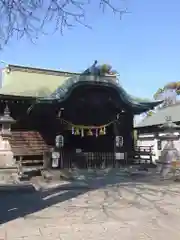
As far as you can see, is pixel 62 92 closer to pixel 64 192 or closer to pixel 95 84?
pixel 95 84

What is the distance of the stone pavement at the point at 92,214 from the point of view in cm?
495

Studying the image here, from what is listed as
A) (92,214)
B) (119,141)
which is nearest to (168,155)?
(119,141)

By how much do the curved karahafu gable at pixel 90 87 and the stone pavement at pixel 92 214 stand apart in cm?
618

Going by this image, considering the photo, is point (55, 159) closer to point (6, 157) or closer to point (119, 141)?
point (6, 157)

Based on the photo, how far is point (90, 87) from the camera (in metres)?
15.3

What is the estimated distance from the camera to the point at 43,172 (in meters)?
12.6

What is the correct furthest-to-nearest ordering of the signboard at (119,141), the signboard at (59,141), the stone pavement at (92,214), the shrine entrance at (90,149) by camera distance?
the signboard at (119,141), the signboard at (59,141), the shrine entrance at (90,149), the stone pavement at (92,214)

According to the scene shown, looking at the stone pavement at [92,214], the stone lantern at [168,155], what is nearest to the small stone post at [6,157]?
the stone pavement at [92,214]

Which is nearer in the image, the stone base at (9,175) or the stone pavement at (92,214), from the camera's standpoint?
the stone pavement at (92,214)

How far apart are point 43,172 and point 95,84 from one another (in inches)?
215

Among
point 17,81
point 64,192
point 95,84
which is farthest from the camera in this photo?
point 17,81

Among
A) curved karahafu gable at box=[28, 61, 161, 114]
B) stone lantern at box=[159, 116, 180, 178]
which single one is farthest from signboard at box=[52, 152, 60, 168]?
stone lantern at box=[159, 116, 180, 178]

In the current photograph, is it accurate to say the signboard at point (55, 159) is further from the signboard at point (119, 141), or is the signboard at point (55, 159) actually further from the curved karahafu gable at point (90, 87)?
the signboard at point (119, 141)

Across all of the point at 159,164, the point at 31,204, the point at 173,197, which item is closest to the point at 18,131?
the point at 159,164
